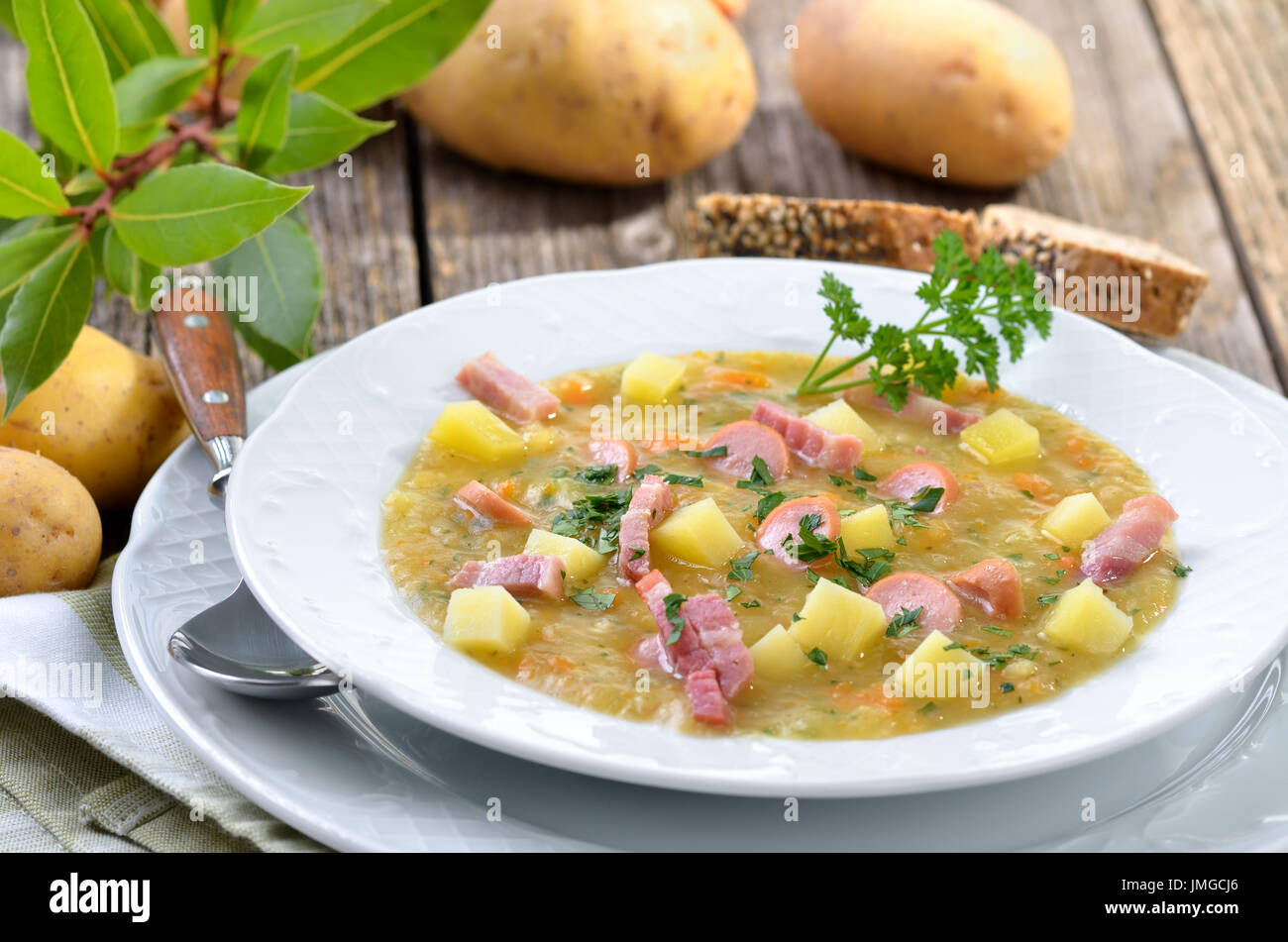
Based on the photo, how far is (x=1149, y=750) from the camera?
2.86 meters

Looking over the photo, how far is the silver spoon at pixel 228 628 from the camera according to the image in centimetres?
283

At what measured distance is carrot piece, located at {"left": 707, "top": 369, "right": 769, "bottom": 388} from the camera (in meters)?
4.11

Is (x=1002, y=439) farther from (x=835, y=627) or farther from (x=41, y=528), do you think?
(x=41, y=528)

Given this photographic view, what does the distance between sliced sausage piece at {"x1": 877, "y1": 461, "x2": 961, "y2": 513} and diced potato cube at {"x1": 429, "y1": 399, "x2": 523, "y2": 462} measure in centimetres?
102

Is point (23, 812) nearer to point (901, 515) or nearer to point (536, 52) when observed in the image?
point (901, 515)

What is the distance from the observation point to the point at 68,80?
145 inches

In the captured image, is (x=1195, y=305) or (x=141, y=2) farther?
(x=1195, y=305)

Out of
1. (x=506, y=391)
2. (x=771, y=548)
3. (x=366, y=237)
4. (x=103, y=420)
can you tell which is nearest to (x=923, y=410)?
(x=771, y=548)

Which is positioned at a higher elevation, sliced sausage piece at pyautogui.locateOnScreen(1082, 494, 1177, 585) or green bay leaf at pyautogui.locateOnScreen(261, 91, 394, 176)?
green bay leaf at pyautogui.locateOnScreen(261, 91, 394, 176)

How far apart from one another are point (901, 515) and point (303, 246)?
2.18 meters

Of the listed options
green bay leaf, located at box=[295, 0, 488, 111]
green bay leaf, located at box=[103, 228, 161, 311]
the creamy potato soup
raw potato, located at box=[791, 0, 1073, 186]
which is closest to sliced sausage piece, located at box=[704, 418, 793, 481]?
the creamy potato soup

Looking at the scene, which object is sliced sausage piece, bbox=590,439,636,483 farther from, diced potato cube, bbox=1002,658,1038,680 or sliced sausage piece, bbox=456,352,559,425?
diced potato cube, bbox=1002,658,1038,680
